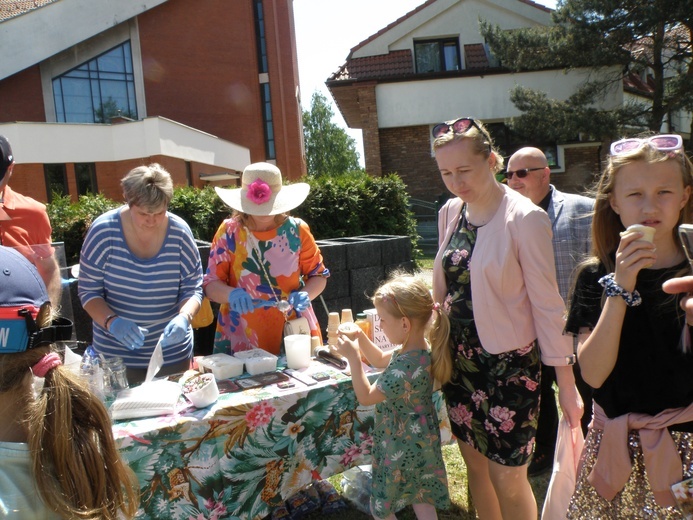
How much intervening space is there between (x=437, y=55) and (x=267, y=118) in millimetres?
11506

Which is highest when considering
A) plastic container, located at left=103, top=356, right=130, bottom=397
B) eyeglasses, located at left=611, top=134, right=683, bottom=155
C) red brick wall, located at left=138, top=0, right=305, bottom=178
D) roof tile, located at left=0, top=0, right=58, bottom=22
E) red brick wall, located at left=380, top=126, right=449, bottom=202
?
roof tile, located at left=0, top=0, right=58, bottom=22

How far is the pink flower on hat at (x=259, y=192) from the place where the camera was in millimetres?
2898

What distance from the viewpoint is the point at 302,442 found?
97.3 inches

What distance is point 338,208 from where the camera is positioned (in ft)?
36.3

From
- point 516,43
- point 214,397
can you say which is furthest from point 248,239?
point 516,43

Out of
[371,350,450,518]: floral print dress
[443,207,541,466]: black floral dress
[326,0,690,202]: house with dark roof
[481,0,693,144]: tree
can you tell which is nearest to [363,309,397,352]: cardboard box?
[371,350,450,518]: floral print dress

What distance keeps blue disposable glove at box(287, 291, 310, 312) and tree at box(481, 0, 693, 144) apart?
14.3m

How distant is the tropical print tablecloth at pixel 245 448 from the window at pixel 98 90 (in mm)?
24400

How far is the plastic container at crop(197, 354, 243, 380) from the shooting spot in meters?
2.57

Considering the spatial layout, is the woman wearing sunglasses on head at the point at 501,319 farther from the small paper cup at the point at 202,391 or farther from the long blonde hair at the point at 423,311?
the small paper cup at the point at 202,391

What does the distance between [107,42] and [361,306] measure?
22.2 m

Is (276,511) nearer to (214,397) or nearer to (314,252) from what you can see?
(214,397)

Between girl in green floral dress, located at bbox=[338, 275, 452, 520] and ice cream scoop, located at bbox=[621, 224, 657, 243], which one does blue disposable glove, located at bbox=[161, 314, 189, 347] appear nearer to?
girl in green floral dress, located at bbox=[338, 275, 452, 520]

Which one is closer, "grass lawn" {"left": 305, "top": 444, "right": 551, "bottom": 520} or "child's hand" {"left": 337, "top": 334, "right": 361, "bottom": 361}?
"child's hand" {"left": 337, "top": 334, "right": 361, "bottom": 361}
